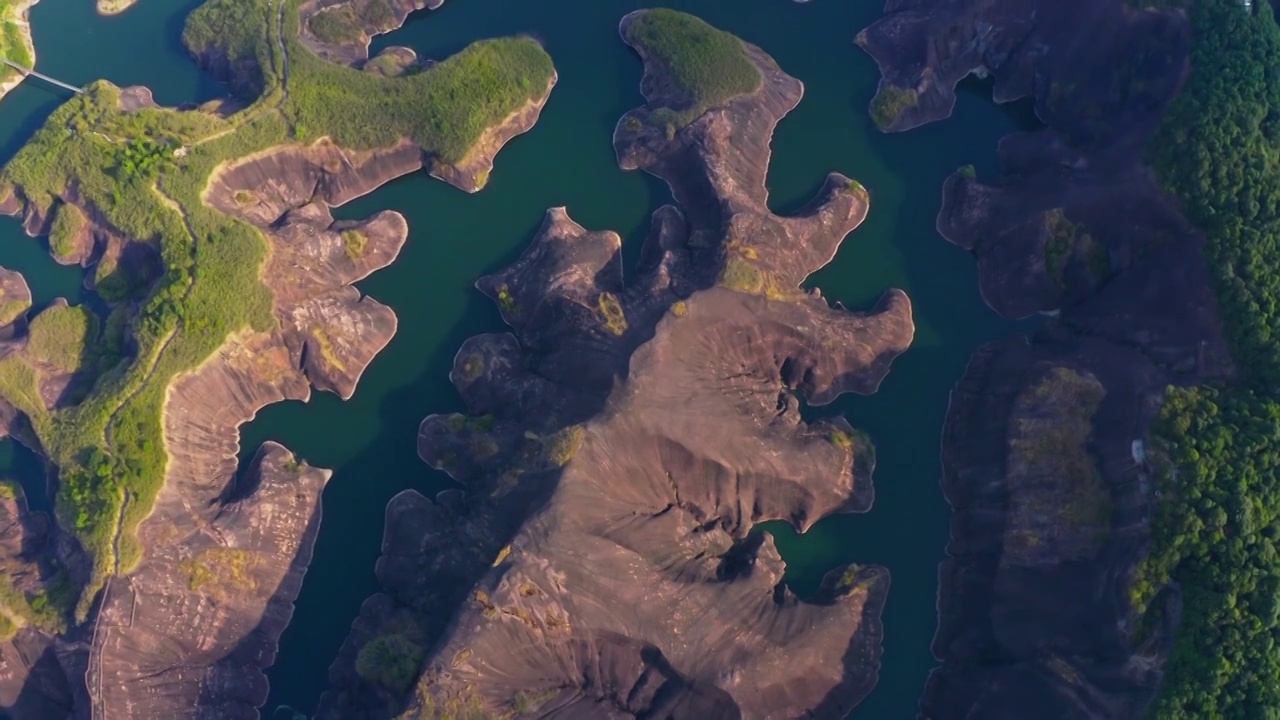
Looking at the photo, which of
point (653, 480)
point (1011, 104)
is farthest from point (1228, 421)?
point (653, 480)

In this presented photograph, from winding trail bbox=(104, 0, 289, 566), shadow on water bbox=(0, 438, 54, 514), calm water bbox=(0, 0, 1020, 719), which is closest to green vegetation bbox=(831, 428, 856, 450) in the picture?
calm water bbox=(0, 0, 1020, 719)

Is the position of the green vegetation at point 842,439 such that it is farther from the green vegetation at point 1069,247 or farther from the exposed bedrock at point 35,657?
the exposed bedrock at point 35,657

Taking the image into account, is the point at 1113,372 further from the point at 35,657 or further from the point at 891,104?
the point at 35,657

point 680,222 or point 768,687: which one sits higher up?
point 680,222

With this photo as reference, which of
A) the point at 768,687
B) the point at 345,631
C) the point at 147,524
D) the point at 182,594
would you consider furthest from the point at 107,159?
the point at 768,687

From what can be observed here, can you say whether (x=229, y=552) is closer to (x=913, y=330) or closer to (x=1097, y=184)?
(x=913, y=330)

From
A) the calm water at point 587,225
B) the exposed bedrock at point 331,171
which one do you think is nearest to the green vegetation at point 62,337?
the calm water at point 587,225
